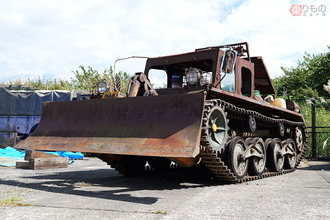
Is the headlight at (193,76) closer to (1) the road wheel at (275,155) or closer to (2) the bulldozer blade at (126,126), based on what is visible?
(2) the bulldozer blade at (126,126)

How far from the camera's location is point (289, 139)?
10.2 metres

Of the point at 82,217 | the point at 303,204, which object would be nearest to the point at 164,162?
the point at 303,204

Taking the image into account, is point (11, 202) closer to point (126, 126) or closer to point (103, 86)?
point (126, 126)

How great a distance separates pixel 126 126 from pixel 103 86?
1400 millimetres

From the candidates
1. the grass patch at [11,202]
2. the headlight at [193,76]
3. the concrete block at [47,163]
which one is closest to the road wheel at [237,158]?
the headlight at [193,76]

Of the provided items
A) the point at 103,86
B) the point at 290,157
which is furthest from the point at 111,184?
the point at 290,157

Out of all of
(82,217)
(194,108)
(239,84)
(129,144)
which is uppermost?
(239,84)

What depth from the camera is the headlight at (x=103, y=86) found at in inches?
299

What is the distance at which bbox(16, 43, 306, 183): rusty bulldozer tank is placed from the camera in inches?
238

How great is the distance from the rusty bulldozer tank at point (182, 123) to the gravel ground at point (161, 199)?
56cm

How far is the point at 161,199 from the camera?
550 cm

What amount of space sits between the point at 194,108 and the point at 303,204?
2048 millimetres

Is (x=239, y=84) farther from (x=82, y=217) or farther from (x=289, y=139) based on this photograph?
(x=82, y=217)

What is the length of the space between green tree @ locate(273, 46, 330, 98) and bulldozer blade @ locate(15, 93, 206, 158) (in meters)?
21.4
